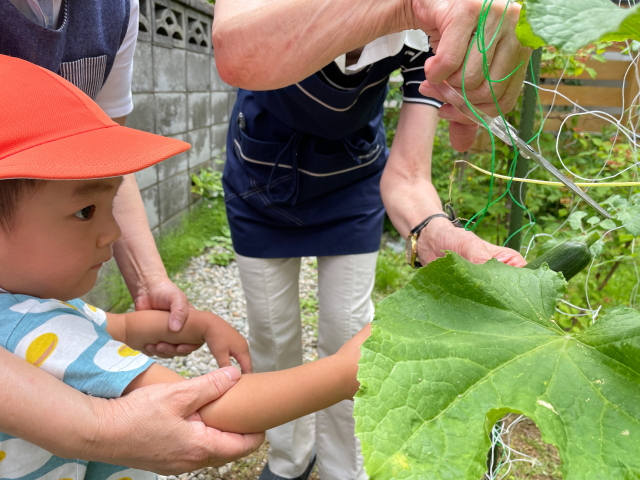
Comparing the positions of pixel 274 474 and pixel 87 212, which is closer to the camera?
pixel 87 212

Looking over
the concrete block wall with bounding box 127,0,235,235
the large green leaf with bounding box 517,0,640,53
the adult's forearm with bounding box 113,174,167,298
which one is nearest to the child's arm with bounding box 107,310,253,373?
the adult's forearm with bounding box 113,174,167,298

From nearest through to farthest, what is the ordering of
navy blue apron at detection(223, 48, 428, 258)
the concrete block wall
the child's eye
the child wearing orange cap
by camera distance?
the child wearing orange cap < the child's eye < navy blue apron at detection(223, 48, 428, 258) < the concrete block wall

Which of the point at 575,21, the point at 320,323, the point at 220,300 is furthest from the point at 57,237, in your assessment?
the point at 220,300

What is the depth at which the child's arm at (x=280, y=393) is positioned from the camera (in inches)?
41.9

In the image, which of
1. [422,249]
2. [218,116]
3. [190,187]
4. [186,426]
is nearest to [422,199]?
[422,249]

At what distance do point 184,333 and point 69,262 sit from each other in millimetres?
453

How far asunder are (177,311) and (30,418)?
55 centimetres

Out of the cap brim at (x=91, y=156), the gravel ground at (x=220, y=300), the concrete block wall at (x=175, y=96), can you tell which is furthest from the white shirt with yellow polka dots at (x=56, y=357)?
the concrete block wall at (x=175, y=96)

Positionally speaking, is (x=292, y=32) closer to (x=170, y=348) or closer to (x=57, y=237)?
(x=57, y=237)

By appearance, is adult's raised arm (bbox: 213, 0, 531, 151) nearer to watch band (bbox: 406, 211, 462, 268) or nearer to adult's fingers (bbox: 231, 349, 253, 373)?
watch band (bbox: 406, 211, 462, 268)

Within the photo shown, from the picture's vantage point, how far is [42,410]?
34.7 inches

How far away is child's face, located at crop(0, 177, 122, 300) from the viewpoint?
99 centimetres

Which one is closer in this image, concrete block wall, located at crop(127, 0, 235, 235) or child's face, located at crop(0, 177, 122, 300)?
child's face, located at crop(0, 177, 122, 300)

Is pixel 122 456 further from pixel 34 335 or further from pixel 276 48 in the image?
pixel 276 48
